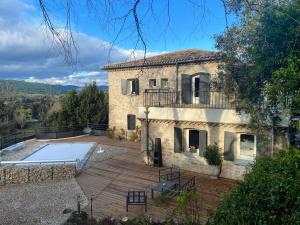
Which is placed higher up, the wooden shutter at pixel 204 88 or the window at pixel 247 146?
the wooden shutter at pixel 204 88

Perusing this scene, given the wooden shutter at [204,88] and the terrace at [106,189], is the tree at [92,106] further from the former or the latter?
the wooden shutter at [204,88]

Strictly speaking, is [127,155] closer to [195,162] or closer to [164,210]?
[195,162]

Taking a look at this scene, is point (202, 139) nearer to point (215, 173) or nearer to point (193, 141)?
point (193, 141)

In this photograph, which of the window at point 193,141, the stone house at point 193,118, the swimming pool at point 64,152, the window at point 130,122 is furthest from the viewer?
the window at point 130,122

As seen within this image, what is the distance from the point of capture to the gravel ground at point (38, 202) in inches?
373

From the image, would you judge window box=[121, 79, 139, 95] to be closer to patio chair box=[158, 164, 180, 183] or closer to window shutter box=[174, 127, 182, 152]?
window shutter box=[174, 127, 182, 152]

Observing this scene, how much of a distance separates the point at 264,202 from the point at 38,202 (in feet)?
32.4

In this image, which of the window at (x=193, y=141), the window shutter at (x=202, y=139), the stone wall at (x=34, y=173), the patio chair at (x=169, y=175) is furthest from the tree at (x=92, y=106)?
the window shutter at (x=202, y=139)

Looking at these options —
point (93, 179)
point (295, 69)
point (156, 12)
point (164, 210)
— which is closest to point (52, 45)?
point (156, 12)

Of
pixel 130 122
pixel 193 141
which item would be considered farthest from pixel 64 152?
pixel 193 141

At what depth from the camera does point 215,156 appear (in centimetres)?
1361

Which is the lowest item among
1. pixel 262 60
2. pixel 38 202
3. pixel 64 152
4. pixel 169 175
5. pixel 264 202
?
pixel 38 202

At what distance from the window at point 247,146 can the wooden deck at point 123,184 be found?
5.07ft

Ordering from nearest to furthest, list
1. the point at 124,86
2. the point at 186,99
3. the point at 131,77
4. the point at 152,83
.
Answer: the point at 186,99 < the point at 152,83 < the point at 131,77 < the point at 124,86
